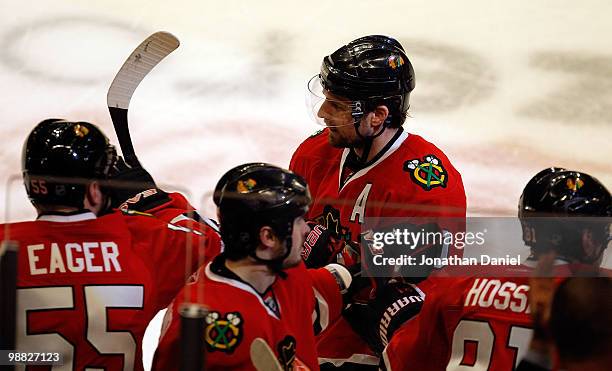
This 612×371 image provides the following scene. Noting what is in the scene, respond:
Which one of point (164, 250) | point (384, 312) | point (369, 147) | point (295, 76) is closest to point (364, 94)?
point (369, 147)

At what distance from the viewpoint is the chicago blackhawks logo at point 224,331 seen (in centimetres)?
193

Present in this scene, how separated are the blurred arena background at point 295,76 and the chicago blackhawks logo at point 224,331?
156 cm

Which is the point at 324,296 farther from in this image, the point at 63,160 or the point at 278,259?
the point at 63,160

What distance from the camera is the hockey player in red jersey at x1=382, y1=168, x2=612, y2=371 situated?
1871 mm

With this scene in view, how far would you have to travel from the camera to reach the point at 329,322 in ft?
8.61

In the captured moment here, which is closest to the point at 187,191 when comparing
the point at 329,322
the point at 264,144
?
the point at 329,322

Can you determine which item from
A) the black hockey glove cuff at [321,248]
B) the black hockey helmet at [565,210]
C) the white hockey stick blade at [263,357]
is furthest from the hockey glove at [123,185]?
the black hockey helmet at [565,210]

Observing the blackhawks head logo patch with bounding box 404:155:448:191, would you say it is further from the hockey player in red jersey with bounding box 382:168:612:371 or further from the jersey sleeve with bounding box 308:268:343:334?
the hockey player in red jersey with bounding box 382:168:612:371

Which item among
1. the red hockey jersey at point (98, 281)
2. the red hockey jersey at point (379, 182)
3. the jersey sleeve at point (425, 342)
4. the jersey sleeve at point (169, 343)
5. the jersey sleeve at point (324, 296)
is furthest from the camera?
the red hockey jersey at point (379, 182)

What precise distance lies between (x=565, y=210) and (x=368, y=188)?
889mm

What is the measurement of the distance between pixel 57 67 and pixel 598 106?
78.2 inches

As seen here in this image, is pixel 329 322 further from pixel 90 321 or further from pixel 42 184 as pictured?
pixel 42 184

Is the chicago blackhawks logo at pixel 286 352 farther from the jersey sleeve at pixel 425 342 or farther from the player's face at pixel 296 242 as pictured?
the jersey sleeve at pixel 425 342

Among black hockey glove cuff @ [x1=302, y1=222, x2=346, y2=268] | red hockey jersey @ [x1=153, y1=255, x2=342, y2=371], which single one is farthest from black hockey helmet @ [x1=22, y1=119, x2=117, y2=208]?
black hockey glove cuff @ [x1=302, y1=222, x2=346, y2=268]
